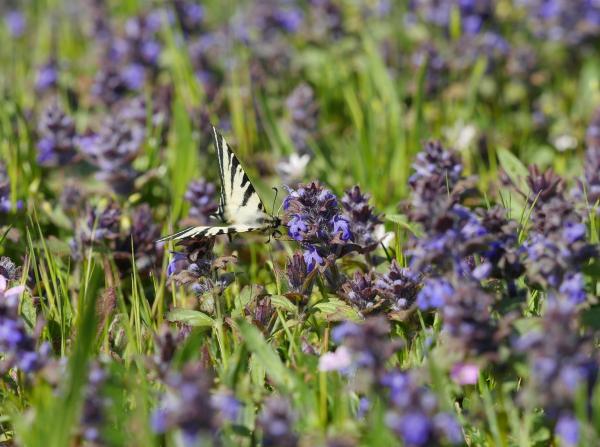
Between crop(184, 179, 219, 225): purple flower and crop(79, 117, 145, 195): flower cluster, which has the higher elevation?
crop(79, 117, 145, 195): flower cluster

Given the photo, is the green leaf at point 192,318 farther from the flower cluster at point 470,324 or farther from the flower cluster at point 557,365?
the flower cluster at point 557,365

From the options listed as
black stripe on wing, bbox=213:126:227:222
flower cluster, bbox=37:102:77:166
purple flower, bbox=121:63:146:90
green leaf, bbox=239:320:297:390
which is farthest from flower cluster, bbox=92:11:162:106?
green leaf, bbox=239:320:297:390

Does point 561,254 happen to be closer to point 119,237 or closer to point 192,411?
point 192,411

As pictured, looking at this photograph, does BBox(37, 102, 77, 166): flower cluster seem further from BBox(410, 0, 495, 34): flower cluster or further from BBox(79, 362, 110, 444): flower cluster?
BBox(410, 0, 495, 34): flower cluster

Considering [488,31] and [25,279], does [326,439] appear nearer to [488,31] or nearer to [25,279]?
[25,279]

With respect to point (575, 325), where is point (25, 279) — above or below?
above

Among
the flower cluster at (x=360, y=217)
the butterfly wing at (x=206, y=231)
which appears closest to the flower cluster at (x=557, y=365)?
the flower cluster at (x=360, y=217)

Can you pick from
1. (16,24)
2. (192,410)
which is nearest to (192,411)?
(192,410)

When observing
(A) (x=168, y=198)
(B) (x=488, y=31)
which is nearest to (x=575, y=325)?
(A) (x=168, y=198)
